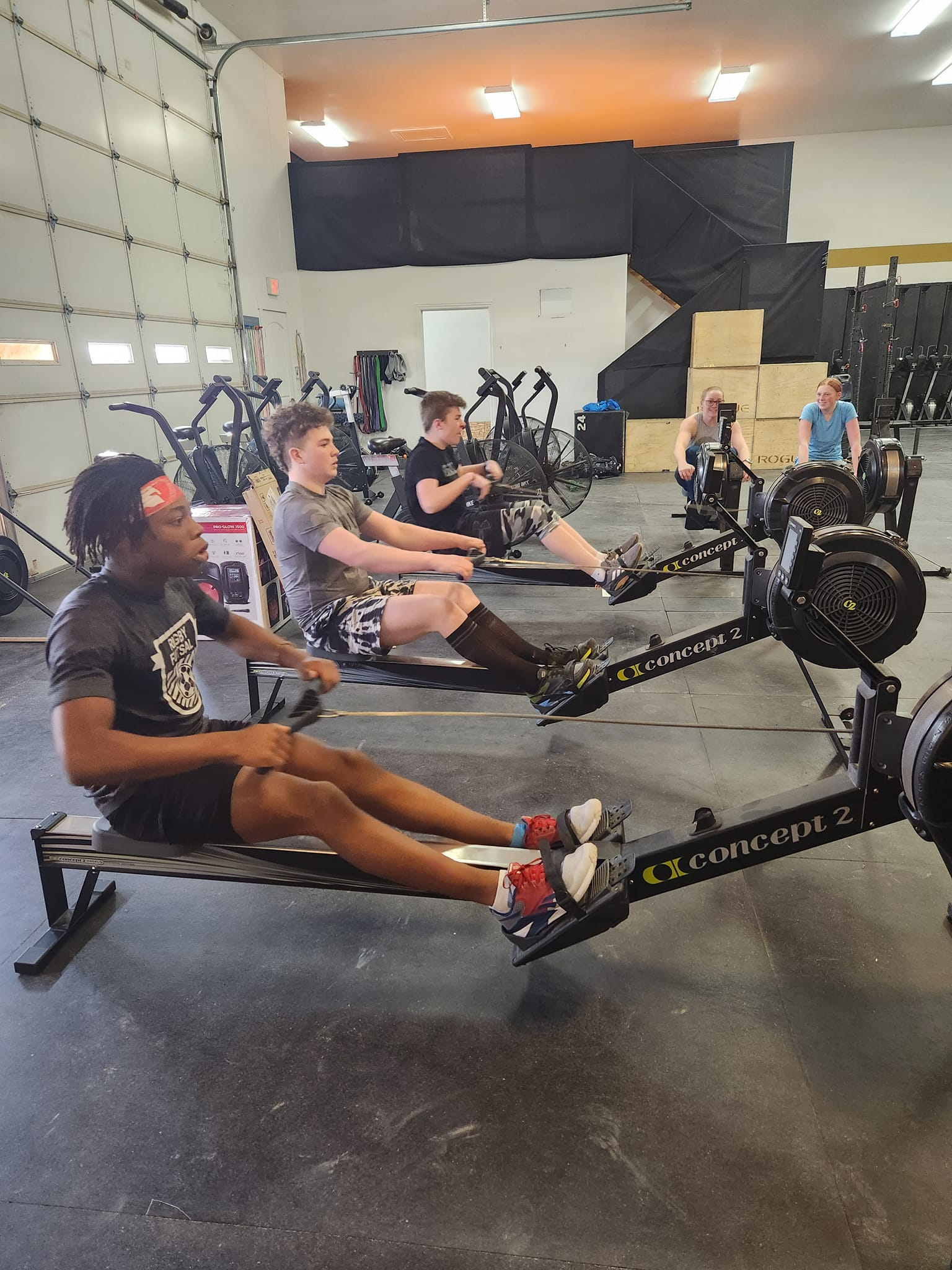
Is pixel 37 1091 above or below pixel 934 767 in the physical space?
below

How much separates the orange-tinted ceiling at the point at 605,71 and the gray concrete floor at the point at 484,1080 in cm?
834

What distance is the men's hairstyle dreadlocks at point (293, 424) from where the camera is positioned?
2.73 metres

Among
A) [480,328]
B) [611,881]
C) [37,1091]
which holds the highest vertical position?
[480,328]

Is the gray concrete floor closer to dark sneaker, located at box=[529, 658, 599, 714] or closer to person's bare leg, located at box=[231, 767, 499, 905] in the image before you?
person's bare leg, located at box=[231, 767, 499, 905]

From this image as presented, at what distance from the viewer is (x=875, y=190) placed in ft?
38.7

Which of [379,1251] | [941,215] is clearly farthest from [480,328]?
[379,1251]

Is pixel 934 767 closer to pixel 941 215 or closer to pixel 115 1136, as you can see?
pixel 115 1136

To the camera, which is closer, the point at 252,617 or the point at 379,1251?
the point at 379,1251

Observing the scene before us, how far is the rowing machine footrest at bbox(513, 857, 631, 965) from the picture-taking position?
1.65 m

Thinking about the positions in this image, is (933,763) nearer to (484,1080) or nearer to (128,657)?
(484,1080)

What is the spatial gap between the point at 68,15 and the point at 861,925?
755 cm

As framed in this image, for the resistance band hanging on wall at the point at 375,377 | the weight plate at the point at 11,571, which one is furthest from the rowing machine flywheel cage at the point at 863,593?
the resistance band hanging on wall at the point at 375,377

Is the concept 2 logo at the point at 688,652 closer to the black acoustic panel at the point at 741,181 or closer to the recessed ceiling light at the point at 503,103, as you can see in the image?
the recessed ceiling light at the point at 503,103

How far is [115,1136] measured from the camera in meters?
1.47
